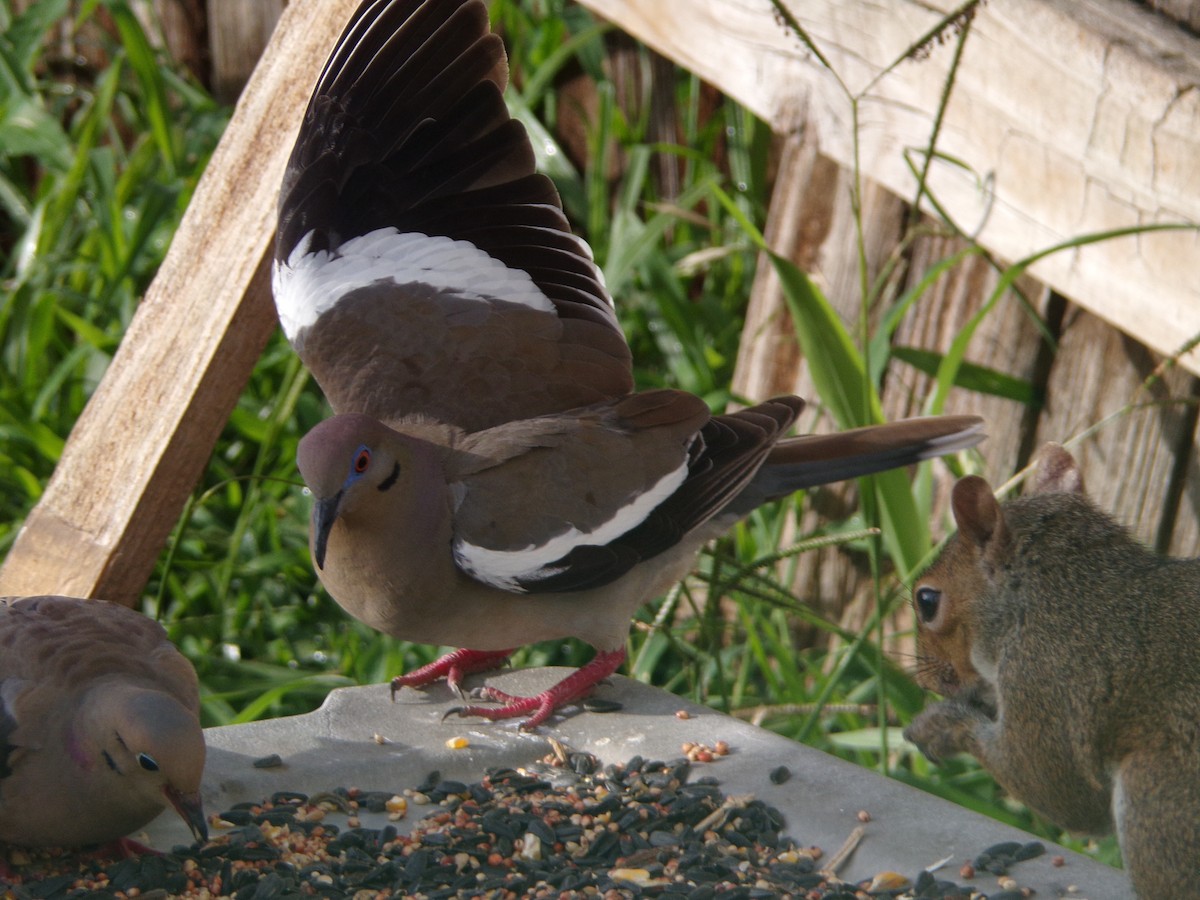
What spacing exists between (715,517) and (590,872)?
994mm

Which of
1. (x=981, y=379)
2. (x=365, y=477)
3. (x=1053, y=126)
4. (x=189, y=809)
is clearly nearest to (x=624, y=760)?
(x=365, y=477)

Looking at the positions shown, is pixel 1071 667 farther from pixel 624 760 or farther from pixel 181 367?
pixel 181 367

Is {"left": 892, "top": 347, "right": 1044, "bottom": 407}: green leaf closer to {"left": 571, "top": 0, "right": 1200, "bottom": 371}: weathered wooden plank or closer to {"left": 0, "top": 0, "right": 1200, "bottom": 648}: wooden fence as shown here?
{"left": 0, "top": 0, "right": 1200, "bottom": 648}: wooden fence

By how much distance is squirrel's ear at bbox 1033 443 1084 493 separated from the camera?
2.64 m

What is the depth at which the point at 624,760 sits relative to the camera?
8.93ft

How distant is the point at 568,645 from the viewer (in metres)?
4.20

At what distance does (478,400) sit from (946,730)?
1096mm

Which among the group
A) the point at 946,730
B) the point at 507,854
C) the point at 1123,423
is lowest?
the point at 507,854

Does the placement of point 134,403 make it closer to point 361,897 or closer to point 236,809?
point 236,809

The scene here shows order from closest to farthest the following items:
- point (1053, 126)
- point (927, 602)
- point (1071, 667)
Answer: point (1071, 667)
point (927, 602)
point (1053, 126)

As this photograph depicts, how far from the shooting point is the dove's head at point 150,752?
2215mm

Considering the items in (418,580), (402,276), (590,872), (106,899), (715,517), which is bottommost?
(106,899)

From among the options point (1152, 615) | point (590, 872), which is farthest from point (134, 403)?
point (1152, 615)

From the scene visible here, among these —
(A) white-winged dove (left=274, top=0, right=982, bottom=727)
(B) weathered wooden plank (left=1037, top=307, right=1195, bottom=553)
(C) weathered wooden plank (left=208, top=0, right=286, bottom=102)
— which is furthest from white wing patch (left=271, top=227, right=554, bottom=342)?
(C) weathered wooden plank (left=208, top=0, right=286, bottom=102)
